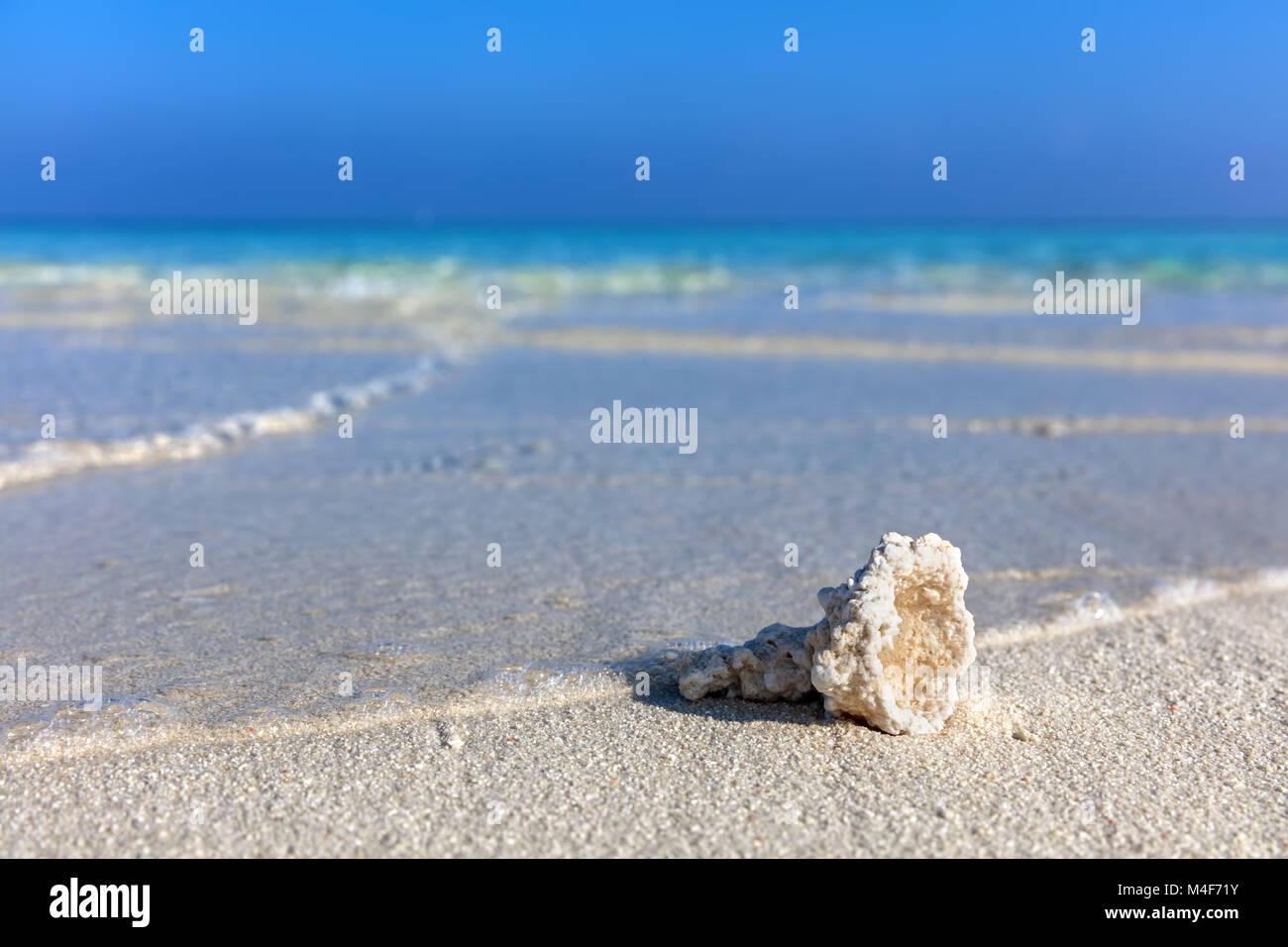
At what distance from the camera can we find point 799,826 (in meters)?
2.65

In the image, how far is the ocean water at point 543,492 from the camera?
3.85 meters

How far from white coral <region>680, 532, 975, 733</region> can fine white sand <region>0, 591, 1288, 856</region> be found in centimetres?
8

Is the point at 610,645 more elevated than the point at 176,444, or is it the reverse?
the point at 176,444

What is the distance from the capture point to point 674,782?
2852 millimetres

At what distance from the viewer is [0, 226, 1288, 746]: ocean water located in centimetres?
385

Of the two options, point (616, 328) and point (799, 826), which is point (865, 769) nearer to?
point (799, 826)

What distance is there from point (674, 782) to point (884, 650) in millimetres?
698

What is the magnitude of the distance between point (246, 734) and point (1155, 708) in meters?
2.71
